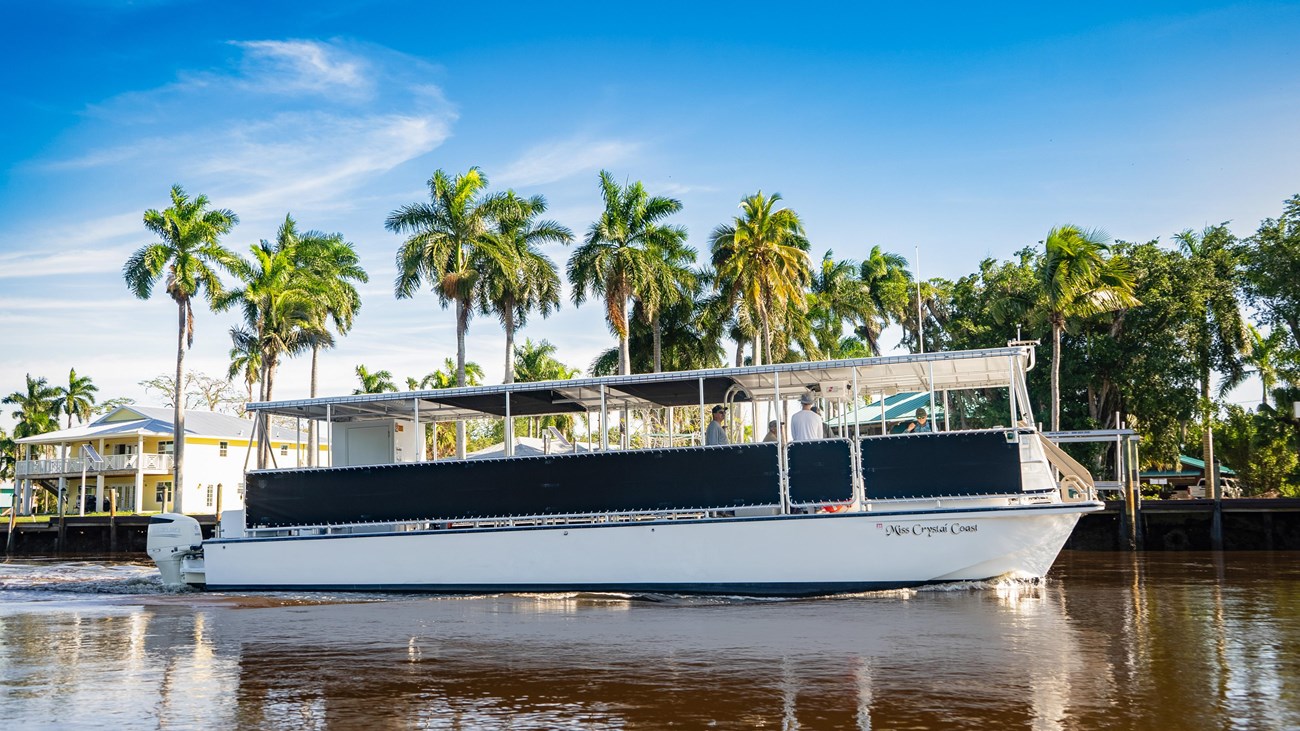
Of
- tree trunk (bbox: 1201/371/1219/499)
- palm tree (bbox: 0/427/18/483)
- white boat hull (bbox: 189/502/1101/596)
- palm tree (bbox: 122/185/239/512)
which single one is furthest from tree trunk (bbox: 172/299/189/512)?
palm tree (bbox: 0/427/18/483)

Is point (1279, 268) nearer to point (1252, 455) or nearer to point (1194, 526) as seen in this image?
point (1194, 526)

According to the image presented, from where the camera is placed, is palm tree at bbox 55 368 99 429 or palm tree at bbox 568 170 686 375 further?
palm tree at bbox 55 368 99 429

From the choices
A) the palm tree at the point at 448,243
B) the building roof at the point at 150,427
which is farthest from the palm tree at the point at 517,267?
the building roof at the point at 150,427

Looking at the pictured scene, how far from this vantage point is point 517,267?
3847cm

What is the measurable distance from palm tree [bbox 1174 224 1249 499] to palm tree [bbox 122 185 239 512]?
120 ft

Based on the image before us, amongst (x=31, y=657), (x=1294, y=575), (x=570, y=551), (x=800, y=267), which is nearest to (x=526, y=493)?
(x=570, y=551)

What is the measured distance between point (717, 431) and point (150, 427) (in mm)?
45168

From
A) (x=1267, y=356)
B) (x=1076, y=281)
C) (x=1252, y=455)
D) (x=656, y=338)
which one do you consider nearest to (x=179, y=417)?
(x=656, y=338)

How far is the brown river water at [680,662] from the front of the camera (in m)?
6.21

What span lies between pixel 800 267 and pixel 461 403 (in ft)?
89.5

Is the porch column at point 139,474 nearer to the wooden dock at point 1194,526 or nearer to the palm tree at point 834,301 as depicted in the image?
the palm tree at point 834,301

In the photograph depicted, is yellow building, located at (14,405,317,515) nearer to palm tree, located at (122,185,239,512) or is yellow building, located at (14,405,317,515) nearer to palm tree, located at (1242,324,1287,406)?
palm tree, located at (122,185,239,512)

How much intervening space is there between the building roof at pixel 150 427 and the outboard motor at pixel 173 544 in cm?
3447

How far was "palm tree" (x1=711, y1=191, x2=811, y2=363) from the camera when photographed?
39.3 metres
